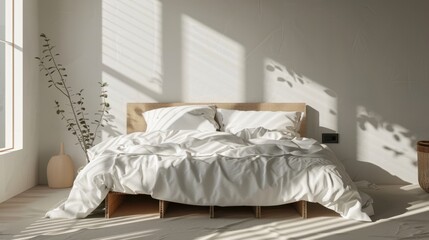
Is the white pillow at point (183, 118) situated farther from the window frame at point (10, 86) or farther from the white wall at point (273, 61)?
the window frame at point (10, 86)

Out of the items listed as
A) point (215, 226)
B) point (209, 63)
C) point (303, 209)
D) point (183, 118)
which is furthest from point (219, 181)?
point (209, 63)

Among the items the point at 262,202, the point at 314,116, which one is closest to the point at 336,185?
the point at 262,202

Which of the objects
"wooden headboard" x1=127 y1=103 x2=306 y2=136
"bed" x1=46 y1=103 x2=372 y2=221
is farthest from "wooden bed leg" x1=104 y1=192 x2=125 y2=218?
"wooden headboard" x1=127 y1=103 x2=306 y2=136

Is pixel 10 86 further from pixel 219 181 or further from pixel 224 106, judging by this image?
pixel 219 181

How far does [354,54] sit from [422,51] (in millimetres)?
642

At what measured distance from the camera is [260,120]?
465 cm

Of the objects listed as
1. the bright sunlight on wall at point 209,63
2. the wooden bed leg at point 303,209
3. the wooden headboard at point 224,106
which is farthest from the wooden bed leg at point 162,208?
the bright sunlight on wall at point 209,63

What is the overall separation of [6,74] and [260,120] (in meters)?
2.23

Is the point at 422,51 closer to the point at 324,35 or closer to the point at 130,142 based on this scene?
the point at 324,35

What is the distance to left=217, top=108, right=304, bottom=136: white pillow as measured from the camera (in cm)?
458

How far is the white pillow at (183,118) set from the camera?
14.7 ft

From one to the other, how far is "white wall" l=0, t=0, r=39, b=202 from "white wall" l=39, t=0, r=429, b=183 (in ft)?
0.54

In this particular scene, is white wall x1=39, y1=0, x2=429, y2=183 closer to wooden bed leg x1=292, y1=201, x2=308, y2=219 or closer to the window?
the window

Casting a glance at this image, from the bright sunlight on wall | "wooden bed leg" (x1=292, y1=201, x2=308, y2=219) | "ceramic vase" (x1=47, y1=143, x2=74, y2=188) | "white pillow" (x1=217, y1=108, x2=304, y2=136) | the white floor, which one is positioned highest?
the bright sunlight on wall
